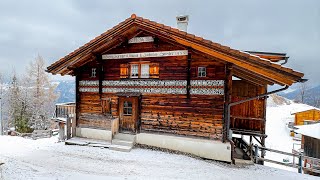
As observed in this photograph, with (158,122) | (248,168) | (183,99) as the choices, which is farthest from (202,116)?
(248,168)

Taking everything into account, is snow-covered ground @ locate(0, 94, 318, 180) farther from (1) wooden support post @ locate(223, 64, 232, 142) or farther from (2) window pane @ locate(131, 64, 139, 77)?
(2) window pane @ locate(131, 64, 139, 77)

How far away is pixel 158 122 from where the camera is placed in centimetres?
1105

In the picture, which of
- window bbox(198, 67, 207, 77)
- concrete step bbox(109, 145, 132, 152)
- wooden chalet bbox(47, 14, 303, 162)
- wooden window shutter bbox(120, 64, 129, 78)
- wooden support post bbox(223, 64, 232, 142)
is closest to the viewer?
wooden support post bbox(223, 64, 232, 142)

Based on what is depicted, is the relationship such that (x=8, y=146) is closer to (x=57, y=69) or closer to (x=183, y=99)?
(x=57, y=69)

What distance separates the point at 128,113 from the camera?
38.7ft

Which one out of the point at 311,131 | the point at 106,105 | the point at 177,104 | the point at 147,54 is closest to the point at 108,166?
the point at 177,104

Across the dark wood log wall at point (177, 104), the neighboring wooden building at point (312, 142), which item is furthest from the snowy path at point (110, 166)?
the neighboring wooden building at point (312, 142)

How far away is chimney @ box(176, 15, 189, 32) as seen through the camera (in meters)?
11.9

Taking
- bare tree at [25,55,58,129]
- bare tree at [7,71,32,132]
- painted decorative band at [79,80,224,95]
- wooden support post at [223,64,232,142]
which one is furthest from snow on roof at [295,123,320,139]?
bare tree at [7,71,32,132]

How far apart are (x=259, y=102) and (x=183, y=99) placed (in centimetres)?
430

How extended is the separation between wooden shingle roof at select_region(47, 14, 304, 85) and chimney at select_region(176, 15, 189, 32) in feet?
7.29

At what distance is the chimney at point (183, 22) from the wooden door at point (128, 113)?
5.18 m

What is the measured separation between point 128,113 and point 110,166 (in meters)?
4.01

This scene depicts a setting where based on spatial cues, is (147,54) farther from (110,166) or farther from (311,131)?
(311,131)
